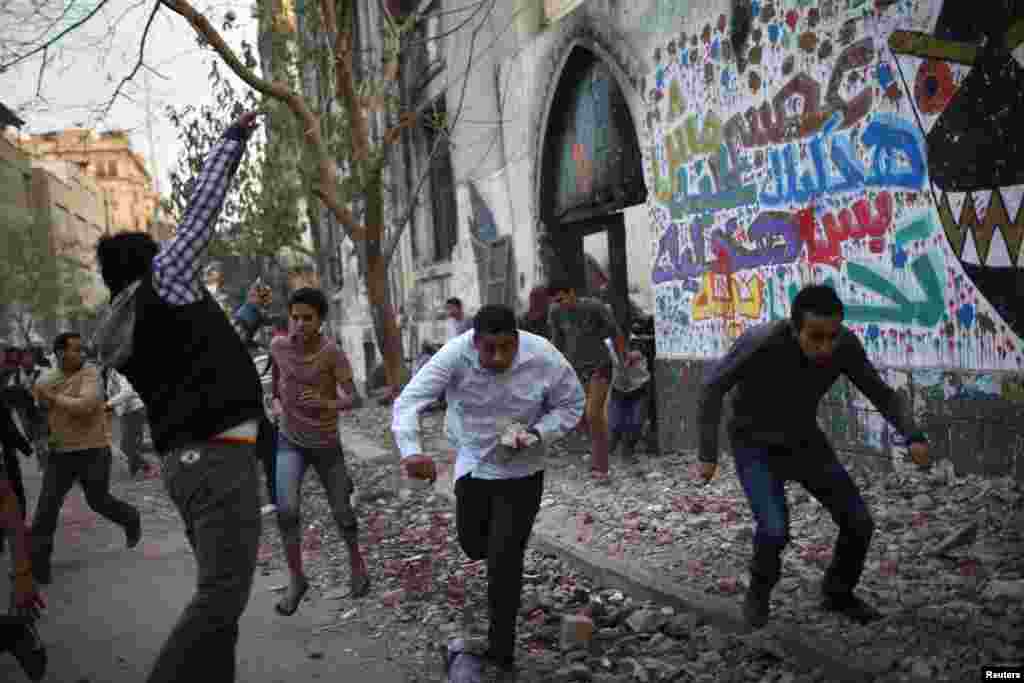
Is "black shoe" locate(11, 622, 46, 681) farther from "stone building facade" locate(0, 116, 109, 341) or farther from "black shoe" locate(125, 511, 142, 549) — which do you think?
"stone building facade" locate(0, 116, 109, 341)

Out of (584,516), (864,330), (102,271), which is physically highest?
(102,271)

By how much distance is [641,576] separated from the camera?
5211mm

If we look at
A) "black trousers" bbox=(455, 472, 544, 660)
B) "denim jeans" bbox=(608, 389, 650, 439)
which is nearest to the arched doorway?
"denim jeans" bbox=(608, 389, 650, 439)

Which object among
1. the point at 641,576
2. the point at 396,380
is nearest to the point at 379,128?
the point at 396,380

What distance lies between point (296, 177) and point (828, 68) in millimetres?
16423

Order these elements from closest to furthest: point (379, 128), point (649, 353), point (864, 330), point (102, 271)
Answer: point (102, 271) < point (864, 330) < point (649, 353) < point (379, 128)

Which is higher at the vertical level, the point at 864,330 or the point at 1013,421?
the point at 864,330

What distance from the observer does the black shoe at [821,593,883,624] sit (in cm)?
414

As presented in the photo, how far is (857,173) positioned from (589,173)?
4642 mm

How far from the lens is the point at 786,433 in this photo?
162 inches

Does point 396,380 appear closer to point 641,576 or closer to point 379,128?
point 641,576

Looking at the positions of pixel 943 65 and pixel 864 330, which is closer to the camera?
pixel 943 65

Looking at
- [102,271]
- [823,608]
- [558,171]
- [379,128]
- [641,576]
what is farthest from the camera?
[379,128]

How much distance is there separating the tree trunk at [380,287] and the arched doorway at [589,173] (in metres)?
2.46
